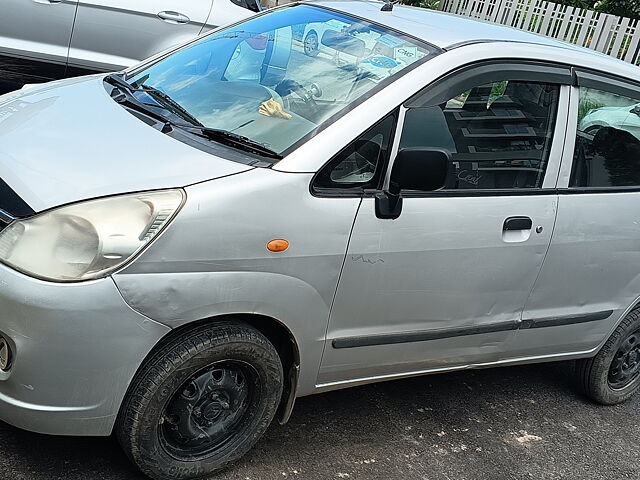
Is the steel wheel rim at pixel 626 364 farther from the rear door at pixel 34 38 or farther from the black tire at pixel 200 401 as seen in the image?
the rear door at pixel 34 38

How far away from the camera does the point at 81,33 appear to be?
6527 millimetres

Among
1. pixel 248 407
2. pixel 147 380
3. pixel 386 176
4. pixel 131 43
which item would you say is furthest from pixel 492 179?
pixel 131 43

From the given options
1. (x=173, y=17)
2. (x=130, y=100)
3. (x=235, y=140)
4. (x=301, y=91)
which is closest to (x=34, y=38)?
(x=173, y=17)

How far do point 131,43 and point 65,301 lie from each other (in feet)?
15.0

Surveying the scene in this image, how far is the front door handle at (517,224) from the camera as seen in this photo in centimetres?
354

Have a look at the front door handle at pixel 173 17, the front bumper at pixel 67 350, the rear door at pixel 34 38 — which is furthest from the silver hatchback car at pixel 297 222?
the front door handle at pixel 173 17

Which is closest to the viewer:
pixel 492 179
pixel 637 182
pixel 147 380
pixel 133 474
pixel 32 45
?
pixel 147 380

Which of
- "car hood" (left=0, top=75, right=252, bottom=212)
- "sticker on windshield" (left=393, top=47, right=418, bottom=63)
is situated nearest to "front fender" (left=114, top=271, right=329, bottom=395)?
"car hood" (left=0, top=75, right=252, bottom=212)

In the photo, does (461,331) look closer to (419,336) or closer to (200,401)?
(419,336)

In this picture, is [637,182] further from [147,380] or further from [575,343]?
[147,380]

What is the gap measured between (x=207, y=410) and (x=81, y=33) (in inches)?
174

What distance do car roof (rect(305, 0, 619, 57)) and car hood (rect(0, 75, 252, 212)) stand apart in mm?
1194

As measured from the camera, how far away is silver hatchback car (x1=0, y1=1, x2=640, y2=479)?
2.70 meters

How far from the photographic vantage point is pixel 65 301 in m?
2.58
